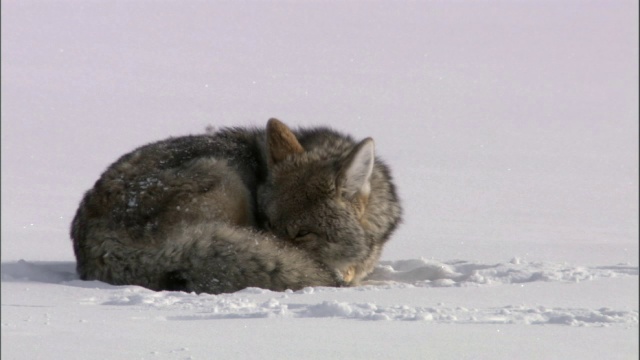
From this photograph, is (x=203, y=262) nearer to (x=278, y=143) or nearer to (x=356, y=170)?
(x=278, y=143)

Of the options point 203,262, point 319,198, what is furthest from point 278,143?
point 203,262

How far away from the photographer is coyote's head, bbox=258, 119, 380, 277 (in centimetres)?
703

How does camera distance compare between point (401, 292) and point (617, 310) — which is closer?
point (617, 310)

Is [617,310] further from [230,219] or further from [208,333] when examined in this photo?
[230,219]

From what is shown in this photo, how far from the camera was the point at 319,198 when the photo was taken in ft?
23.5

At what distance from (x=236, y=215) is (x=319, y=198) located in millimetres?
699

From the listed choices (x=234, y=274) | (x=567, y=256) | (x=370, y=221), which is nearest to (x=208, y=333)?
(x=234, y=274)

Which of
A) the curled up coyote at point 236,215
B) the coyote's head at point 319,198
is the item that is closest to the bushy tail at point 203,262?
the curled up coyote at point 236,215

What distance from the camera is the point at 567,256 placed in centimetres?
908

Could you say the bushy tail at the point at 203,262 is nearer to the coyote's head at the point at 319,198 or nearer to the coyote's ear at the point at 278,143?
the coyote's head at the point at 319,198

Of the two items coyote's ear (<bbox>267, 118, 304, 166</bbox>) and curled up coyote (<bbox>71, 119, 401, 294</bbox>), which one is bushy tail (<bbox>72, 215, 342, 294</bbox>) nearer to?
curled up coyote (<bbox>71, 119, 401, 294</bbox>)

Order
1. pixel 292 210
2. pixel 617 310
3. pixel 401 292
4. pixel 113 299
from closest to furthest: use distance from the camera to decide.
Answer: pixel 617 310 → pixel 113 299 → pixel 401 292 → pixel 292 210

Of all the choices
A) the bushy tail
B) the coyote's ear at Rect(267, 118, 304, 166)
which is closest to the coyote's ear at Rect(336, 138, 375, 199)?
the coyote's ear at Rect(267, 118, 304, 166)

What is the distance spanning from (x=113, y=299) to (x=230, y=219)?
156 centimetres
